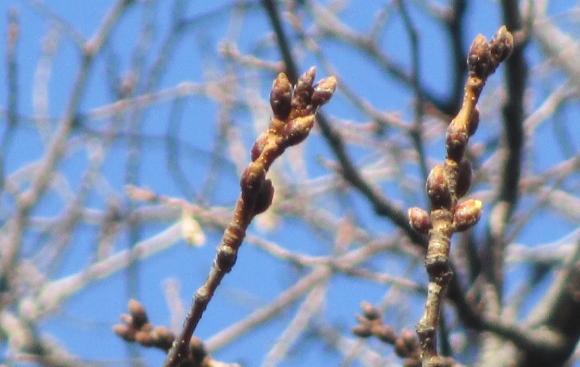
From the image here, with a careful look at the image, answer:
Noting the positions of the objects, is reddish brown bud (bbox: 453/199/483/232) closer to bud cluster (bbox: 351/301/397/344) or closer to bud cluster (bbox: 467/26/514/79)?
bud cluster (bbox: 467/26/514/79)

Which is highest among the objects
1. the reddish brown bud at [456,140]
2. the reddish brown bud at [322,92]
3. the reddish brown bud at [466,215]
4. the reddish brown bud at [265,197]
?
A: the reddish brown bud at [322,92]

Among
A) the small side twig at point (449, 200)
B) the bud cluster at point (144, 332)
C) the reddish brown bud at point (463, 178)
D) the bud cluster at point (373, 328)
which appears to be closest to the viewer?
the small side twig at point (449, 200)

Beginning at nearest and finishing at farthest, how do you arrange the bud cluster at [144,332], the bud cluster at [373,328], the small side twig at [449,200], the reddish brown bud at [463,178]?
the small side twig at [449,200] < the reddish brown bud at [463,178] < the bud cluster at [144,332] < the bud cluster at [373,328]

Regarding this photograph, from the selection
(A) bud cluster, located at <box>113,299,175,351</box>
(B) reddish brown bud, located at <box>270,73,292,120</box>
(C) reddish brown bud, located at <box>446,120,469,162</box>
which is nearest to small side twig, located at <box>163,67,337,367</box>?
(B) reddish brown bud, located at <box>270,73,292,120</box>

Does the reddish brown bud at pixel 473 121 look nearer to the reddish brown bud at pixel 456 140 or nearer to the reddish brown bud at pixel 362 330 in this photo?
the reddish brown bud at pixel 456 140

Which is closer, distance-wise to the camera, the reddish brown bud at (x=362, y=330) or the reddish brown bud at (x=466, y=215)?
the reddish brown bud at (x=466, y=215)

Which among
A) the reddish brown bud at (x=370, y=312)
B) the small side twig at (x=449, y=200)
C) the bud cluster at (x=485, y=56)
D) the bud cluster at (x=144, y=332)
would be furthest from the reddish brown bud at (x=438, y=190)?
the reddish brown bud at (x=370, y=312)

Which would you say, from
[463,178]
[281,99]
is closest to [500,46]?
[463,178]
